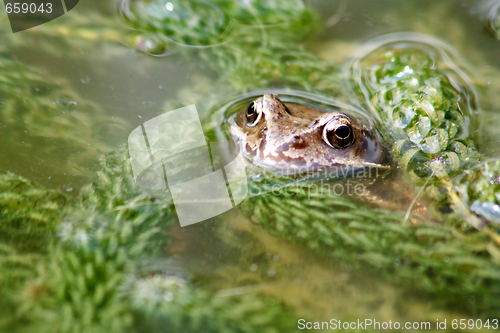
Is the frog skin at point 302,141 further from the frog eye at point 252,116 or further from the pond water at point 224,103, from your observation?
the pond water at point 224,103

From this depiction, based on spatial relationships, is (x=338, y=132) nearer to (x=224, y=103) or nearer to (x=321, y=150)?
(x=321, y=150)

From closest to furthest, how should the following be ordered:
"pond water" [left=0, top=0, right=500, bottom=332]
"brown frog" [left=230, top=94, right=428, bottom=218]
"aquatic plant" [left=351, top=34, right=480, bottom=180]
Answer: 1. "pond water" [left=0, top=0, right=500, bottom=332]
2. "brown frog" [left=230, top=94, right=428, bottom=218]
3. "aquatic plant" [left=351, top=34, right=480, bottom=180]

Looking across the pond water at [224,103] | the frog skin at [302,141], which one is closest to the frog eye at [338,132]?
the frog skin at [302,141]

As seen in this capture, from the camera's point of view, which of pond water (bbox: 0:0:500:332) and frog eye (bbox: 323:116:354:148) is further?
frog eye (bbox: 323:116:354:148)

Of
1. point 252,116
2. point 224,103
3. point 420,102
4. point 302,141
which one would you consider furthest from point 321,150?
point 224,103

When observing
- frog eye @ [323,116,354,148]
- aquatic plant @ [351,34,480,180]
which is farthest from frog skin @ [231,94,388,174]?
aquatic plant @ [351,34,480,180]

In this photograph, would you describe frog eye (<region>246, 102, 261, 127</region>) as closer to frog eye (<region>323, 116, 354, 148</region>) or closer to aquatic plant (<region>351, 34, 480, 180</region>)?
frog eye (<region>323, 116, 354, 148</region>)

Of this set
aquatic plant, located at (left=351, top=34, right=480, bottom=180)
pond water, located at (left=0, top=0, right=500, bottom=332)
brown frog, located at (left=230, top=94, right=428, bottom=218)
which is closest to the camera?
pond water, located at (left=0, top=0, right=500, bottom=332)

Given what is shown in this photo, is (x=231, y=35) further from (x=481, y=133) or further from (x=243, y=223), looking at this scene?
(x=481, y=133)
